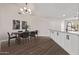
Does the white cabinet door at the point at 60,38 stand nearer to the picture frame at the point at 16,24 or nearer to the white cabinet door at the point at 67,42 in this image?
the white cabinet door at the point at 67,42

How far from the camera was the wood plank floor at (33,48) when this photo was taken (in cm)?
250

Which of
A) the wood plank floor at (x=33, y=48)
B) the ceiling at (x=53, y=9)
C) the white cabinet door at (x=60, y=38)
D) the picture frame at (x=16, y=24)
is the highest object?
the ceiling at (x=53, y=9)

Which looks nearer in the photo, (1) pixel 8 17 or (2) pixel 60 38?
(1) pixel 8 17

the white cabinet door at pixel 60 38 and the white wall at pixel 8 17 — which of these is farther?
the white cabinet door at pixel 60 38

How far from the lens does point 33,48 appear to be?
2518 mm

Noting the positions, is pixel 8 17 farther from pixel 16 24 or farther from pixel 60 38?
pixel 60 38

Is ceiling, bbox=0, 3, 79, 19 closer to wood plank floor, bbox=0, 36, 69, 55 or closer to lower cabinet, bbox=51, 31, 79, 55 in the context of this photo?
lower cabinet, bbox=51, 31, 79, 55

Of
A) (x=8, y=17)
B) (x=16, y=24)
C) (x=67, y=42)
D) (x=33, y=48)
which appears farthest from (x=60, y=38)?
(x=8, y=17)

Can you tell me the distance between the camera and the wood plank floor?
8.20 feet

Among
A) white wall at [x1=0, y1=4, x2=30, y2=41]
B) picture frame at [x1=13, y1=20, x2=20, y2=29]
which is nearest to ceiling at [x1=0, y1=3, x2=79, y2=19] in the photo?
white wall at [x1=0, y1=4, x2=30, y2=41]

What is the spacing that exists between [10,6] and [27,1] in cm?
34

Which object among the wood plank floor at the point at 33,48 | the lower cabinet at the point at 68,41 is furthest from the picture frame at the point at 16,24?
the lower cabinet at the point at 68,41

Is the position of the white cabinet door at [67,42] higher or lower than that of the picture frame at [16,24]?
lower

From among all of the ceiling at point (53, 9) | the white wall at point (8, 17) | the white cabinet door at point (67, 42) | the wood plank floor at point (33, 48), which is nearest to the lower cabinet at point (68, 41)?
the white cabinet door at point (67, 42)
